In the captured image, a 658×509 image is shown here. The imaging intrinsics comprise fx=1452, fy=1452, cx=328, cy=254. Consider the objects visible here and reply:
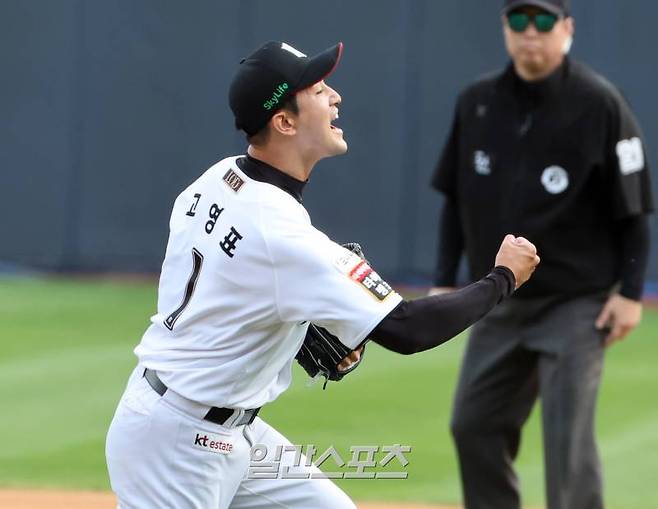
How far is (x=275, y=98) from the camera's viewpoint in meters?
4.12

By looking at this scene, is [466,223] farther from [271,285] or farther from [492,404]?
[271,285]

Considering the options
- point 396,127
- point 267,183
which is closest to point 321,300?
point 267,183

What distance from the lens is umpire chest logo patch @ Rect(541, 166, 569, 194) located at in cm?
566

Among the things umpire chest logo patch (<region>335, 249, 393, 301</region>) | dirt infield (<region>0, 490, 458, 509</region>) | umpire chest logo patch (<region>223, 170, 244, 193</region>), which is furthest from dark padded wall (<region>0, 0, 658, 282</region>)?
umpire chest logo patch (<region>335, 249, 393, 301</region>)

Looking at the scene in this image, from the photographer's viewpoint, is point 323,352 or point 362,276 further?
point 323,352

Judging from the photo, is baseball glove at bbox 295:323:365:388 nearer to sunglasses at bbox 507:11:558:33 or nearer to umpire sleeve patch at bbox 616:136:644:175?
umpire sleeve patch at bbox 616:136:644:175

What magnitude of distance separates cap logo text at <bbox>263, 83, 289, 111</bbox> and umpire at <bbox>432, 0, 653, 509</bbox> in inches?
72.2

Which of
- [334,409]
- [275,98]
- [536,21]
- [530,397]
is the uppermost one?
[536,21]

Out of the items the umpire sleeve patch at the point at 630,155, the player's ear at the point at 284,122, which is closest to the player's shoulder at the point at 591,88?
the umpire sleeve patch at the point at 630,155

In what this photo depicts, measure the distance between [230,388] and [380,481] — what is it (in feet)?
10.4

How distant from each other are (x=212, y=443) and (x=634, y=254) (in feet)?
7.56

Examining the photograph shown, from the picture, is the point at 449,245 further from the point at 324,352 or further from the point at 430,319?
the point at 430,319

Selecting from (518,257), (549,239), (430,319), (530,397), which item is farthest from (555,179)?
(430,319)

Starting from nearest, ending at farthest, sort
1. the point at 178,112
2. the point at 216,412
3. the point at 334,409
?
the point at 216,412 < the point at 334,409 < the point at 178,112
